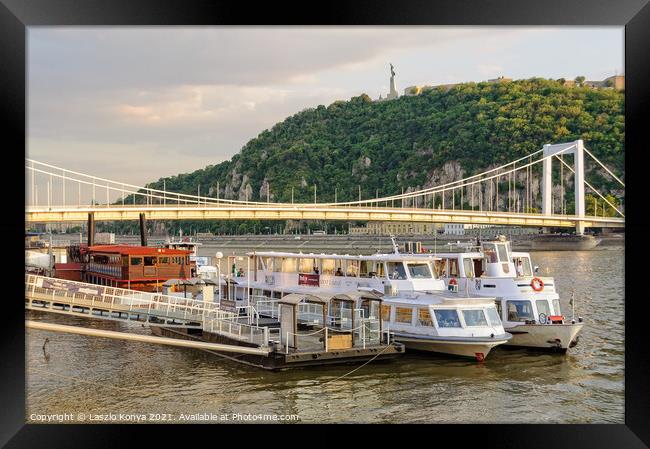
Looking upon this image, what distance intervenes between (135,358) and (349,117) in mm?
86614

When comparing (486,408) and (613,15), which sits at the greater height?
(613,15)

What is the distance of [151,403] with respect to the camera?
43.9 ft

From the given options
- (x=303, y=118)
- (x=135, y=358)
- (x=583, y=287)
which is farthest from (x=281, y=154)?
(x=135, y=358)

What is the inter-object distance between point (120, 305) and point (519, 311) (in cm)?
1066

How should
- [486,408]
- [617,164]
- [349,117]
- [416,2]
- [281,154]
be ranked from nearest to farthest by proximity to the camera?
[416,2] → [486,408] → [617,164] → [281,154] → [349,117]

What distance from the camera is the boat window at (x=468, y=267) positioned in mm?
20797

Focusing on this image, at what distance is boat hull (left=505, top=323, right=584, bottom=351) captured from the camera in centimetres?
1792

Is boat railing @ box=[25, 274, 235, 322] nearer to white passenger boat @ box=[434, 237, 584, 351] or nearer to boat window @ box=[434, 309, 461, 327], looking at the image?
boat window @ box=[434, 309, 461, 327]

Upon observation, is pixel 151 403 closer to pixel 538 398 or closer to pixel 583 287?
pixel 538 398

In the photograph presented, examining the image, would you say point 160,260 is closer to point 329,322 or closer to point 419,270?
point 329,322

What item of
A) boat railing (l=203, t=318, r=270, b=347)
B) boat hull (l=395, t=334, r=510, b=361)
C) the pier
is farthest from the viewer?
boat hull (l=395, t=334, r=510, b=361)

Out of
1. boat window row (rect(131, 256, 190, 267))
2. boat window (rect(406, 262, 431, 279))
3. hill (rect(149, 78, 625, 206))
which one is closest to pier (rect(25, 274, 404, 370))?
boat window (rect(406, 262, 431, 279))

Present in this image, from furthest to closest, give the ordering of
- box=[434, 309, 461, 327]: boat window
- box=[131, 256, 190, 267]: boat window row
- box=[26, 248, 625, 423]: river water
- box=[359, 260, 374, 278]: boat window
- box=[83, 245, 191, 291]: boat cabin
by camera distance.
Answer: box=[131, 256, 190, 267]: boat window row → box=[83, 245, 191, 291]: boat cabin → box=[359, 260, 374, 278]: boat window → box=[434, 309, 461, 327]: boat window → box=[26, 248, 625, 423]: river water

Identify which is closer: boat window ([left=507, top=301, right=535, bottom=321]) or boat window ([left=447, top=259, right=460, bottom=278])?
boat window ([left=507, top=301, right=535, bottom=321])
